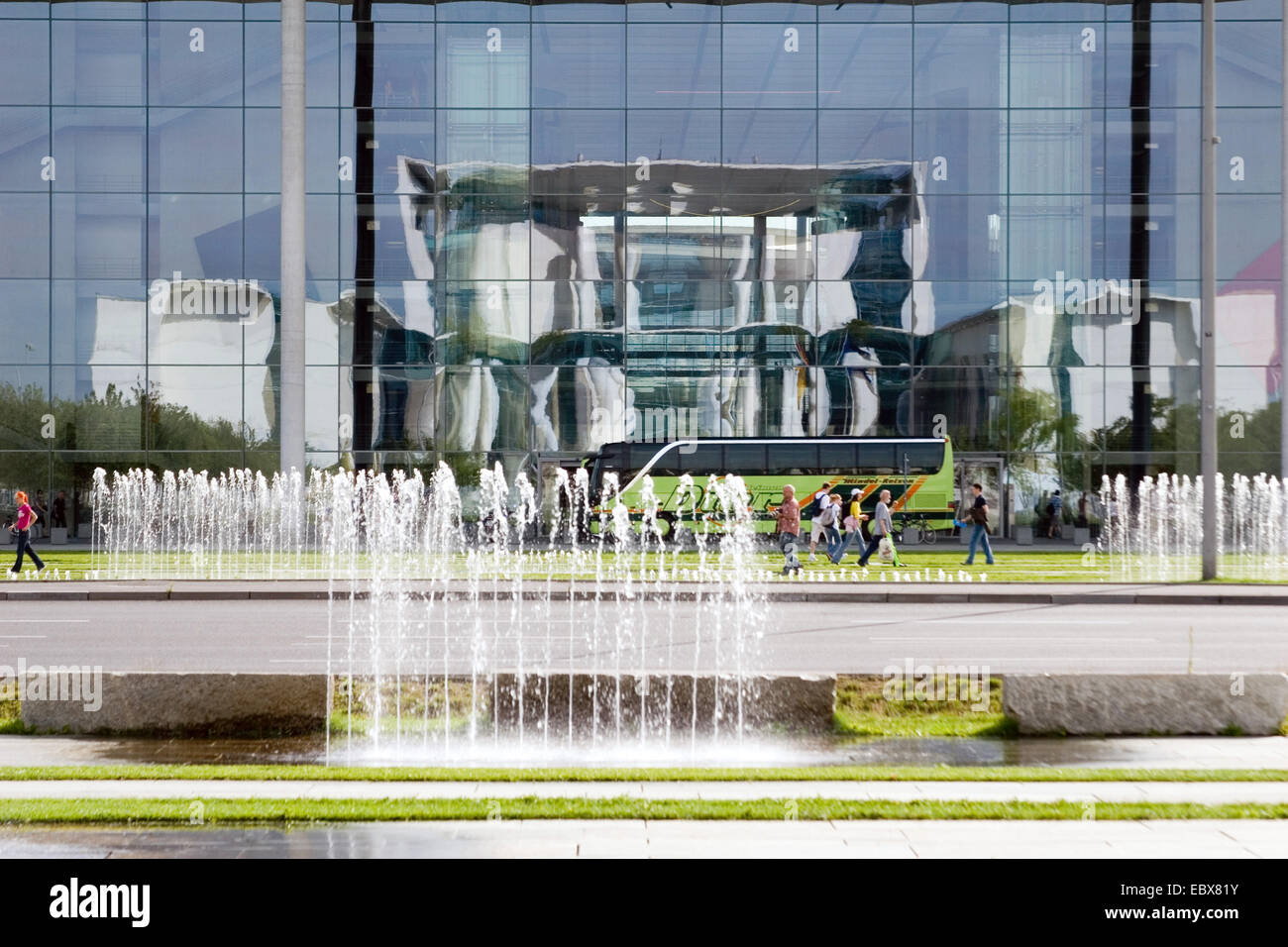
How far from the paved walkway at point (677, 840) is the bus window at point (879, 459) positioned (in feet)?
99.4

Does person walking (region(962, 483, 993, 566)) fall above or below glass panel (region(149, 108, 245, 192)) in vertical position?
below

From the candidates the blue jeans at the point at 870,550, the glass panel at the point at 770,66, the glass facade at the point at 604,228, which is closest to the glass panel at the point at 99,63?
the glass facade at the point at 604,228

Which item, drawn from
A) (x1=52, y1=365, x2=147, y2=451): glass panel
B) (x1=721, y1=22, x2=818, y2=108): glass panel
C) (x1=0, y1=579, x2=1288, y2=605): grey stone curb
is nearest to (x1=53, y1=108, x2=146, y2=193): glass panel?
(x1=52, y1=365, x2=147, y2=451): glass panel

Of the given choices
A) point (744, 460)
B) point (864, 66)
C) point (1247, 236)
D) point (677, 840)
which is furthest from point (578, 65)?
point (677, 840)

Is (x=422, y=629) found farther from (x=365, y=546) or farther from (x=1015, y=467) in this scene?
(x=1015, y=467)

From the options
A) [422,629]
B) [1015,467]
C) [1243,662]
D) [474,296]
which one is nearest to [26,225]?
[474,296]

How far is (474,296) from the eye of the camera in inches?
1436

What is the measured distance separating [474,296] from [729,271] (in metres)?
7.57

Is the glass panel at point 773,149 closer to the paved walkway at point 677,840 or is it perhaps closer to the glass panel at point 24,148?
the glass panel at point 24,148

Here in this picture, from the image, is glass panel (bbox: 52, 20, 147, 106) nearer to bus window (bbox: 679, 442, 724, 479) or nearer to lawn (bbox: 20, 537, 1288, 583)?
lawn (bbox: 20, 537, 1288, 583)

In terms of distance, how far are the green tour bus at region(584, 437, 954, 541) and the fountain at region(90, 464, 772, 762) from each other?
0.55 meters

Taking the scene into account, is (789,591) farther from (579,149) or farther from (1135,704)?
(579,149)

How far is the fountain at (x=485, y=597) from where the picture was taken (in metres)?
8.81

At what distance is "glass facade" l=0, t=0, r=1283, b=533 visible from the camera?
3597cm
